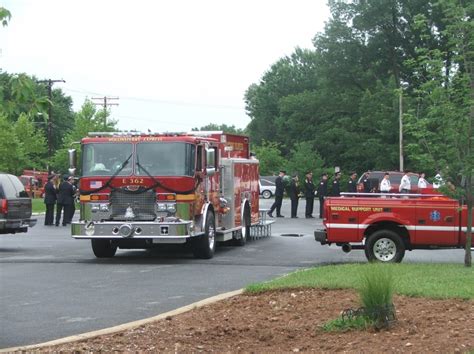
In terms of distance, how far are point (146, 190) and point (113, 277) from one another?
272 centimetres

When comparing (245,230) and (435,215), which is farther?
(245,230)

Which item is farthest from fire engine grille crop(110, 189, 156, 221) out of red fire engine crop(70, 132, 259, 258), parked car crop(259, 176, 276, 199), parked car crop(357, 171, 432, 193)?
parked car crop(259, 176, 276, 199)

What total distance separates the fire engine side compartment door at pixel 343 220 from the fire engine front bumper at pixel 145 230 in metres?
2.83

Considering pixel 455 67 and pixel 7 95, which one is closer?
pixel 7 95

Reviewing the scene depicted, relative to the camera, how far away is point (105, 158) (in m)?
16.6

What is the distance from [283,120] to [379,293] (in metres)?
71.6

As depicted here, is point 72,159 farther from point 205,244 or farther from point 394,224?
point 394,224

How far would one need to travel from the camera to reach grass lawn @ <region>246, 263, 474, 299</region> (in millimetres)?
9783

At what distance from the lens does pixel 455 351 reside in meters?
6.79

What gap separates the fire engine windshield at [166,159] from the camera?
16.2m

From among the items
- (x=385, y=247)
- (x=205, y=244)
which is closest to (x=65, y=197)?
(x=205, y=244)

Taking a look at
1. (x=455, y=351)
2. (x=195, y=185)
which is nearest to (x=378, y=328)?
(x=455, y=351)

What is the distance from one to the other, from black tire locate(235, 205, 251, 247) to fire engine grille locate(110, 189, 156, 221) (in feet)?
15.6

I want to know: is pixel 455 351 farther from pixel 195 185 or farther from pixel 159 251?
pixel 159 251
